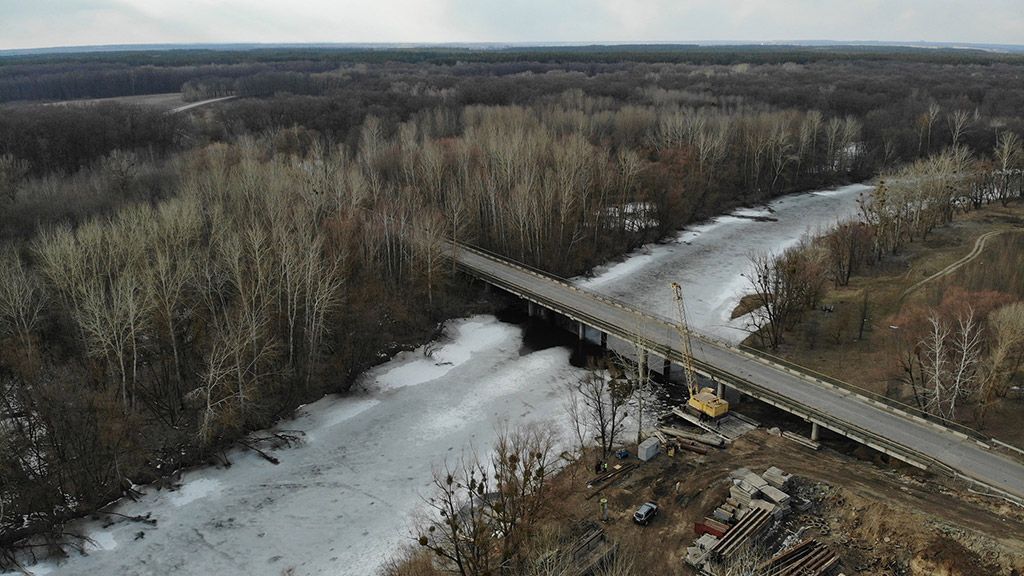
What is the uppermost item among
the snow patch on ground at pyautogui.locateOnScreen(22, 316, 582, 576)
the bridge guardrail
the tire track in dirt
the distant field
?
the distant field

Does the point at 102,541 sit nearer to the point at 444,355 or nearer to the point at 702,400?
the point at 444,355

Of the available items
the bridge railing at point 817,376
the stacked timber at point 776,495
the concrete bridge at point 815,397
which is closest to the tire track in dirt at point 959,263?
the bridge railing at point 817,376

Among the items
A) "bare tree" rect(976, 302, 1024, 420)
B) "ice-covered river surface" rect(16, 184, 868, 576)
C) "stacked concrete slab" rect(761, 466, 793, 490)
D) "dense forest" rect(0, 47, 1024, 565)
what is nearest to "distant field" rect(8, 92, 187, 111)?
"dense forest" rect(0, 47, 1024, 565)

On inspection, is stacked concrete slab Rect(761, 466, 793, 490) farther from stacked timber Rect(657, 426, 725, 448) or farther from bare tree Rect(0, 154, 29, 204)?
bare tree Rect(0, 154, 29, 204)

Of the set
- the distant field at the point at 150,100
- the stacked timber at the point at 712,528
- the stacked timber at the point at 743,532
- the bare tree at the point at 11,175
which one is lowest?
the stacked timber at the point at 712,528

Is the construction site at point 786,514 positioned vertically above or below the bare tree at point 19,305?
below

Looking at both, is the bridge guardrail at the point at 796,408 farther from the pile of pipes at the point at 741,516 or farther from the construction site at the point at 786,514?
the pile of pipes at the point at 741,516

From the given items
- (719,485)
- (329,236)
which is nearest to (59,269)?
(329,236)
